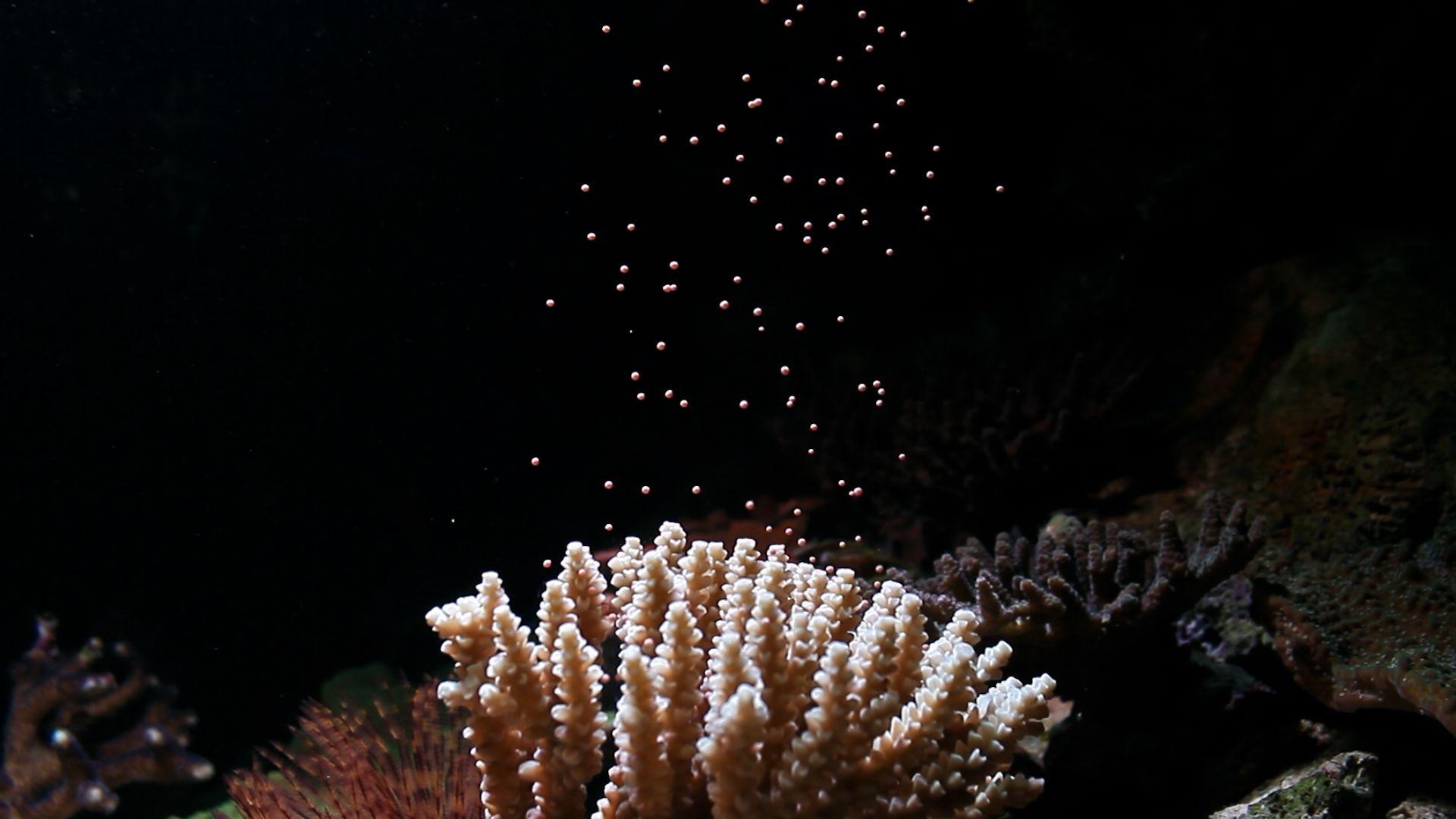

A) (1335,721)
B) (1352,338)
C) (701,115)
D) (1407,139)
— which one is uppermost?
(701,115)

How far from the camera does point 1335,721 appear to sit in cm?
206

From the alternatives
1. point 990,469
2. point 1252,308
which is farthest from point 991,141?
point 990,469

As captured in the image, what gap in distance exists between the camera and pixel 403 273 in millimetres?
4562

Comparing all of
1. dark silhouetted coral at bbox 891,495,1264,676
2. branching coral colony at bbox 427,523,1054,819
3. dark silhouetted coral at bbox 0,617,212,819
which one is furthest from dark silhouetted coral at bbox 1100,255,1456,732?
dark silhouetted coral at bbox 0,617,212,819

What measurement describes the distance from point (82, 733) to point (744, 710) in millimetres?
4779

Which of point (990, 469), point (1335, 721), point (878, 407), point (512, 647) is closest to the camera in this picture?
point (512, 647)

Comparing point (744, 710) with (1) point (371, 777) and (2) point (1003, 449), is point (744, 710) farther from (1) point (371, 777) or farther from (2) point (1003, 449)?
(2) point (1003, 449)

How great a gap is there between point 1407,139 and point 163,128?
654 cm

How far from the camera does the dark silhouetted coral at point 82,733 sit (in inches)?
146

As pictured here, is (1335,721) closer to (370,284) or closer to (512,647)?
(512,647)

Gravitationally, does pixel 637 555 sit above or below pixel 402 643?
below

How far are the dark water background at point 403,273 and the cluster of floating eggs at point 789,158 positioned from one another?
11cm

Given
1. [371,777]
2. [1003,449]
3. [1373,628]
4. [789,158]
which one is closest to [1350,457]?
[1373,628]

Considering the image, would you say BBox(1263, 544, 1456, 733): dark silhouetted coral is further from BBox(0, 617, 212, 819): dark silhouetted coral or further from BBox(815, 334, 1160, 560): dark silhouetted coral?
BBox(0, 617, 212, 819): dark silhouetted coral
